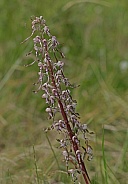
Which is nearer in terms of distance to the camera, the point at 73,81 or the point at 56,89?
the point at 56,89

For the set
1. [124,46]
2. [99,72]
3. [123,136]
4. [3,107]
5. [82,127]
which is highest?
[124,46]

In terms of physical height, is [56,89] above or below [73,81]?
below

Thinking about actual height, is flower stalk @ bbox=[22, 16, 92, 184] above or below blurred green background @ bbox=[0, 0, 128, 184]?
below

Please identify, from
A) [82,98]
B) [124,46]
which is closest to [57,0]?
[124,46]

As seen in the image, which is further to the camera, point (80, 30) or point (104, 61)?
point (80, 30)

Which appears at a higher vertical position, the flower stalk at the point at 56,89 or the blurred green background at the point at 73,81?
the blurred green background at the point at 73,81

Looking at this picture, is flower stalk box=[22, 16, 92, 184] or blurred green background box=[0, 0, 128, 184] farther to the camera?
blurred green background box=[0, 0, 128, 184]

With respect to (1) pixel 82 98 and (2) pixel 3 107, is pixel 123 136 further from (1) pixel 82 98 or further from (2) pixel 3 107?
(2) pixel 3 107

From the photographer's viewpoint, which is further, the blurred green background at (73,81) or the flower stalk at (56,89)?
the blurred green background at (73,81)
